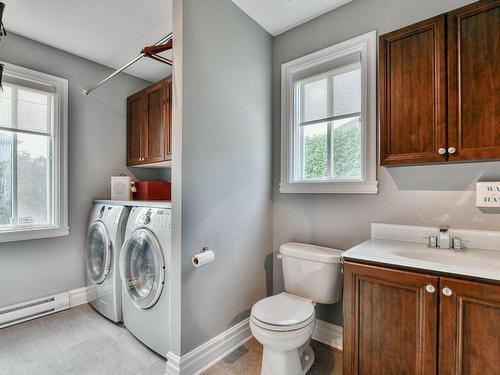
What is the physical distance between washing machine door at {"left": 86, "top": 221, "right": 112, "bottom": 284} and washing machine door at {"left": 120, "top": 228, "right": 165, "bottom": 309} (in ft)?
0.98

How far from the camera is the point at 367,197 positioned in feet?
6.11

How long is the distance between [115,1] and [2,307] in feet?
Result: 8.96

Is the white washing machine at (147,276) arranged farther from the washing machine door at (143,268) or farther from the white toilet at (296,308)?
the white toilet at (296,308)

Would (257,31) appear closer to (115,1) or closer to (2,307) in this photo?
(115,1)

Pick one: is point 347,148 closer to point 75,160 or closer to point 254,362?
point 254,362

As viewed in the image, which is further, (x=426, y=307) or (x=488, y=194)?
(x=488, y=194)

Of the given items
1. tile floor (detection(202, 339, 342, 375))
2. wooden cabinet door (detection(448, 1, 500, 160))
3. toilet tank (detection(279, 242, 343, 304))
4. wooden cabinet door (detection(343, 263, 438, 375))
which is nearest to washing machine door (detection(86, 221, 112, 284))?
tile floor (detection(202, 339, 342, 375))

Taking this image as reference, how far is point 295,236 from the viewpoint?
2244 millimetres

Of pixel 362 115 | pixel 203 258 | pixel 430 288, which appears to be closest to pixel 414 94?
pixel 362 115

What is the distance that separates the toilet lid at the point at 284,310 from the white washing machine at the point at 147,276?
0.66 meters

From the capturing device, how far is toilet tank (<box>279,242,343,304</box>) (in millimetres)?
1737

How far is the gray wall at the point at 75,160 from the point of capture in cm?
234

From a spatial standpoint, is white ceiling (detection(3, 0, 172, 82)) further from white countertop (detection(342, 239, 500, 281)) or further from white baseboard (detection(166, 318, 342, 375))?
white baseboard (detection(166, 318, 342, 375))

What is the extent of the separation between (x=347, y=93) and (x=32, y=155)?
2929mm
